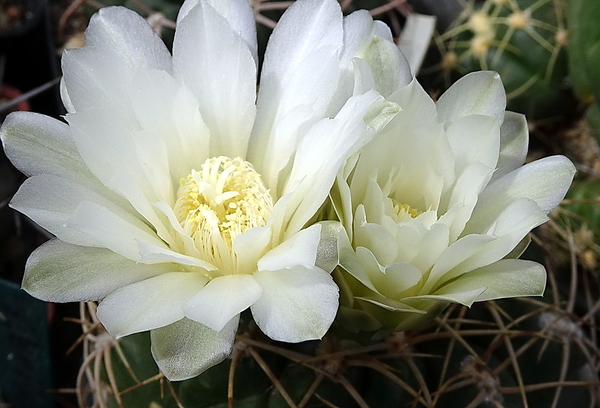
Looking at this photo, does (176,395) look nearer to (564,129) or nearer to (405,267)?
(405,267)

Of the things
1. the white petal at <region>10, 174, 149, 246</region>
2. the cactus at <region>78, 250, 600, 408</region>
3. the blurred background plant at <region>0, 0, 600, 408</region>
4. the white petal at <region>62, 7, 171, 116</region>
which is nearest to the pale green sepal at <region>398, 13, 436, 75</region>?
the blurred background plant at <region>0, 0, 600, 408</region>

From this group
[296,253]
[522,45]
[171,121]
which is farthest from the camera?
[522,45]

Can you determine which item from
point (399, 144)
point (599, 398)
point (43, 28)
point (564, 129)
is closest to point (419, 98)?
point (399, 144)

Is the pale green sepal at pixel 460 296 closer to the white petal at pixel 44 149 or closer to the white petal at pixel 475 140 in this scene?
the white petal at pixel 475 140

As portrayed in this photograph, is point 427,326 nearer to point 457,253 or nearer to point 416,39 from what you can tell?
point 457,253

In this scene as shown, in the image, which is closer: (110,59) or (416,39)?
(110,59)

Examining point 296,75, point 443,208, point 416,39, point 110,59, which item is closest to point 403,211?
point 443,208
